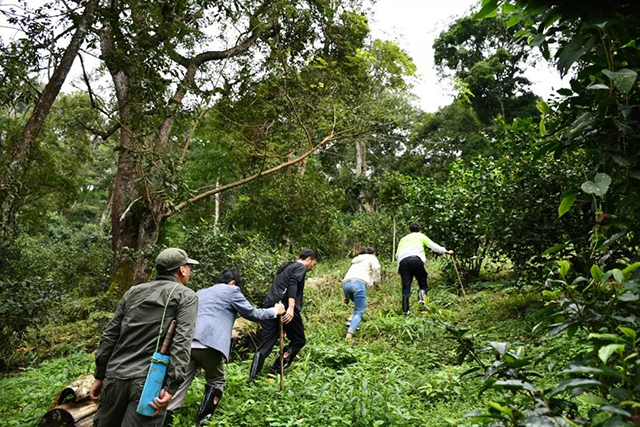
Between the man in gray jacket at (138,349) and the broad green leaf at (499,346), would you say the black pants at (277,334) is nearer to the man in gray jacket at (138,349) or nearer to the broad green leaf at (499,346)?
the man in gray jacket at (138,349)

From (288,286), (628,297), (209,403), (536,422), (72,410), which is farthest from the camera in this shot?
(288,286)

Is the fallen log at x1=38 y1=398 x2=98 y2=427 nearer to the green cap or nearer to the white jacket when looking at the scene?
the green cap

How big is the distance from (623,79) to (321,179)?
14406 mm

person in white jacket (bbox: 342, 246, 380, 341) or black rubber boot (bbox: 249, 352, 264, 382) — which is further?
person in white jacket (bbox: 342, 246, 380, 341)

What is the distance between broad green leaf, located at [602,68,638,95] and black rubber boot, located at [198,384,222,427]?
4.14 m

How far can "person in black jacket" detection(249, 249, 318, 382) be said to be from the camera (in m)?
5.05

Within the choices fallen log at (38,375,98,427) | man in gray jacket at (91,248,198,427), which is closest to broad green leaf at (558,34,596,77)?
man in gray jacket at (91,248,198,427)

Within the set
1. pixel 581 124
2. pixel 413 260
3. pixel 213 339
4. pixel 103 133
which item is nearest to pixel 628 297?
pixel 581 124

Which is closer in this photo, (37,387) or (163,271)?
(163,271)

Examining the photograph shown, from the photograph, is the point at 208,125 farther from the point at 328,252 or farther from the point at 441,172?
the point at 441,172

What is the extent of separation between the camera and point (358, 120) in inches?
407

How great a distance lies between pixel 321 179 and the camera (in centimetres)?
1560

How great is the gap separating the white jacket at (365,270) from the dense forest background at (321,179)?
1.81 m

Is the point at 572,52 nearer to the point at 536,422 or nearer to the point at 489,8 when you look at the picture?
the point at 489,8
